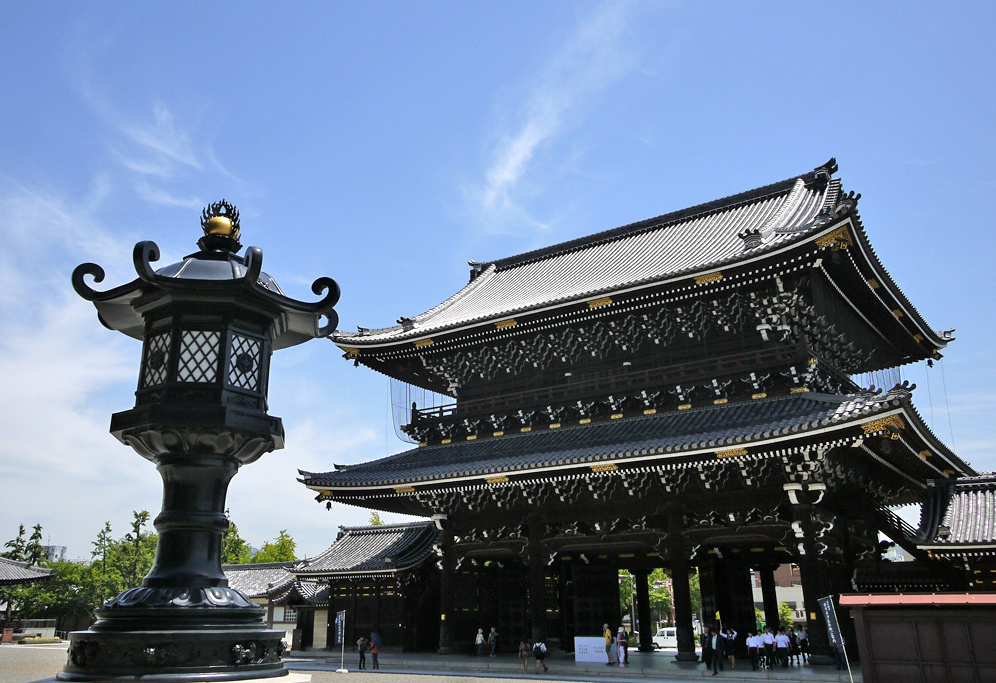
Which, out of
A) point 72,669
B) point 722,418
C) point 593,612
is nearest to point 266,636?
point 72,669

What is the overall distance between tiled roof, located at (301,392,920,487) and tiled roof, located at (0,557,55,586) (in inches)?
1210

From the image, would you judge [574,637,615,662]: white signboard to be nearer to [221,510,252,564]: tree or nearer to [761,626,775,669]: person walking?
[761,626,775,669]: person walking

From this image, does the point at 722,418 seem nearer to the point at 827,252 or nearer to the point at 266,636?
the point at 827,252

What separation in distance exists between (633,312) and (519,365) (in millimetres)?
4222

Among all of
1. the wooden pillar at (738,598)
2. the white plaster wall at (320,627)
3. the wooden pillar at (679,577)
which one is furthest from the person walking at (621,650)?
the white plaster wall at (320,627)

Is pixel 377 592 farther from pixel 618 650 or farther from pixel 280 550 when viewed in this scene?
pixel 280 550

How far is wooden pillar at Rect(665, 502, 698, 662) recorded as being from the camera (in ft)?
61.4

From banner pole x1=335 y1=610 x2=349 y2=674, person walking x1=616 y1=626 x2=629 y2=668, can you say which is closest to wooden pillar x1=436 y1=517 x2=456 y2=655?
A: banner pole x1=335 y1=610 x2=349 y2=674

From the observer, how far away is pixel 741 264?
18.6 m

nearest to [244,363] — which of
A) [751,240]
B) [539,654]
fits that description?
[539,654]

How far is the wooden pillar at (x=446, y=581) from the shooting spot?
22094mm

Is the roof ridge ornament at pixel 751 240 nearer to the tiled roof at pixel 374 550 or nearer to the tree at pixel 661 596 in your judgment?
the tiled roof at pixel 374 550

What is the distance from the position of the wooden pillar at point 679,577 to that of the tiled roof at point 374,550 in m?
8.19

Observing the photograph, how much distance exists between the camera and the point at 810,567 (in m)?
17.1
